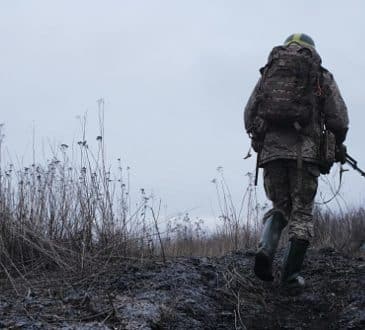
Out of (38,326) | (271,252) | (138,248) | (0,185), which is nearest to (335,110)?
(271,252)

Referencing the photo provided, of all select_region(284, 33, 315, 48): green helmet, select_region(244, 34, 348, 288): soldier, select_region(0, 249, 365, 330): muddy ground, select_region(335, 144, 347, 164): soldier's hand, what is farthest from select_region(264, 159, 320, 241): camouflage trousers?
select_region(284, 33, 315, 48): green helmet

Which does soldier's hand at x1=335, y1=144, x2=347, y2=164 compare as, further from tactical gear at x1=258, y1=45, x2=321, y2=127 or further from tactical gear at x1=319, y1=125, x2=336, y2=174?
tactical gear at x1=258, y1=45, x2=321, y2=127

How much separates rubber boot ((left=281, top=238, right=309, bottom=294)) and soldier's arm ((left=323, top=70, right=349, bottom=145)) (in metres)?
0.90

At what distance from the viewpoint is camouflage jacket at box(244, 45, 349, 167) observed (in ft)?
16.3

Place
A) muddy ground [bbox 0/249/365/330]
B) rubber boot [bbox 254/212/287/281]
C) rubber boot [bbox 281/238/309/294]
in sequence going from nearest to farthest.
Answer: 1. muddy ground [bbox 0/249/365/330]
2. rubber boot [bbox 254/212/287/281]
3. rubber boot [bbox 281/238/309/294]

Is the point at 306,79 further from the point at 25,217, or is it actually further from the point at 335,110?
the point at 25,217

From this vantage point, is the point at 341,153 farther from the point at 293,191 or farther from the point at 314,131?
the point at 293,191

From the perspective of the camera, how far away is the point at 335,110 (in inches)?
195

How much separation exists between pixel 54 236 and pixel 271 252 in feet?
6.97

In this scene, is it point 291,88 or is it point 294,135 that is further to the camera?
point 294,135

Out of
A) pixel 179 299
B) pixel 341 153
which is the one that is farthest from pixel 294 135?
pixel 179 299

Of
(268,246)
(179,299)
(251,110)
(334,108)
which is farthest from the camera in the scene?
(251,110)

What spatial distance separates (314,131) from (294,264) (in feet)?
3.32

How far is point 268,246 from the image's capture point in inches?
191
